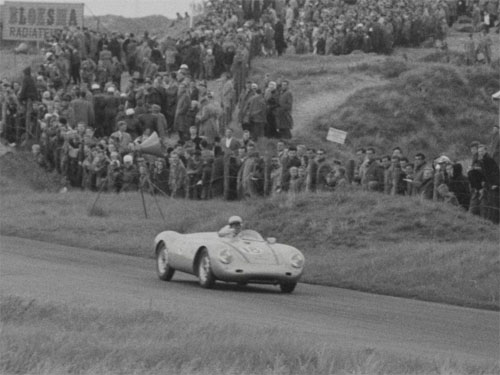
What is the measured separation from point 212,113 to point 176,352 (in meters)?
21.6

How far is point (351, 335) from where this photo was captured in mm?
14430

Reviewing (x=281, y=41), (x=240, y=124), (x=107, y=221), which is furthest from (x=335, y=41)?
(x=107, y=221)

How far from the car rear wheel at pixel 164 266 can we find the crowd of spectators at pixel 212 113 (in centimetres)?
596

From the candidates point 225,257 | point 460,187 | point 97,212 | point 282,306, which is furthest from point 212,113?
point 282,306

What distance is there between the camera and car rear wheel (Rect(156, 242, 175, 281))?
20.5 metres

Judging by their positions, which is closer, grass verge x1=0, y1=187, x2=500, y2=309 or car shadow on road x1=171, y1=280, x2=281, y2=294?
car shadow on road x1=171, y1=280, x2=281, y2=294

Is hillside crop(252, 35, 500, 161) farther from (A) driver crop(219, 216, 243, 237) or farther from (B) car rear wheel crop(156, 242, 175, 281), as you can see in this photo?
(A) driver crop(219, 216, 243, 237)

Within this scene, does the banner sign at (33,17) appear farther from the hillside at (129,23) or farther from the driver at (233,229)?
the driver at (233,229)

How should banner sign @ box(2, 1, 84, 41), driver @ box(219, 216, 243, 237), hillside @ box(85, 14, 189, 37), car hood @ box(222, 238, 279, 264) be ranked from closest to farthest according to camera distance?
car hood @ box(222, 238, 279, 264), driver @ box(219, 216, 243, 237), banner sign @ box(2, 1, 84, 41), hillside @ box(85, 14, 189, 37)

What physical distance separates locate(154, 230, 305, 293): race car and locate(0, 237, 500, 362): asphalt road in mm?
228

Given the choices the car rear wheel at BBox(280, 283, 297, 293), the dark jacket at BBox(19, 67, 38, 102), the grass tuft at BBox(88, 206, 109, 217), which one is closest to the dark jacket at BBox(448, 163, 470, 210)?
the car rear wheel at BBox(280, 283, 297, 293)

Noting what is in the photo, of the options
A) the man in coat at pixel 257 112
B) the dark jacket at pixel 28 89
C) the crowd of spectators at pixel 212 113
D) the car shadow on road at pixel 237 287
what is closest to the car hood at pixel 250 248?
the car shadow on road at pixel 237 287

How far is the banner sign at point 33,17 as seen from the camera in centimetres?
5716

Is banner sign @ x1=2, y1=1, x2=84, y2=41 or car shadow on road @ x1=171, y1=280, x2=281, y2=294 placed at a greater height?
banner sign @ x1=2, y1=1, x2=84, y2=41
